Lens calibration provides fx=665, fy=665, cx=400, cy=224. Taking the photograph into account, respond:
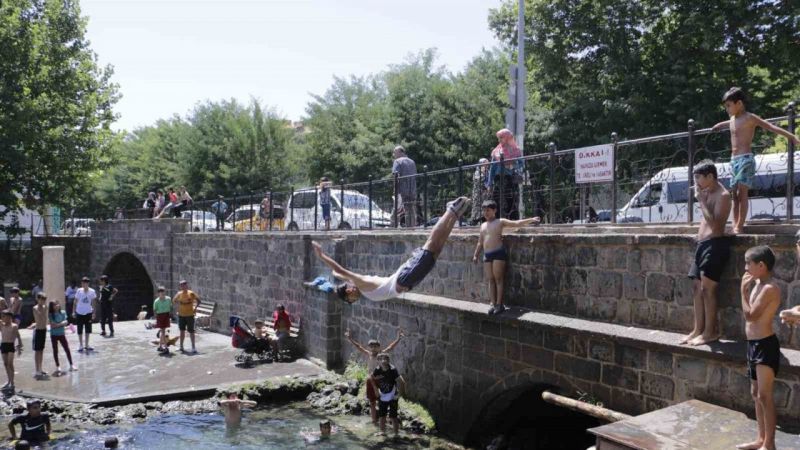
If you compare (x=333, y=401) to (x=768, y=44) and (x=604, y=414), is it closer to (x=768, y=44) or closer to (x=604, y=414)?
(x=604, y=414)

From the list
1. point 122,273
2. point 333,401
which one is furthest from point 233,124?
point 333,401

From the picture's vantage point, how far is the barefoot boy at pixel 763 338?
5.48 meters

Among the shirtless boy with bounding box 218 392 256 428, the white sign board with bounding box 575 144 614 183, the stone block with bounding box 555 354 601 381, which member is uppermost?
the white sign board with bounding box 575 144 614 183

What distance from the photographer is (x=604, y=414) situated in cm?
774

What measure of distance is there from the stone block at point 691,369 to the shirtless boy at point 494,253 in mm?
2913

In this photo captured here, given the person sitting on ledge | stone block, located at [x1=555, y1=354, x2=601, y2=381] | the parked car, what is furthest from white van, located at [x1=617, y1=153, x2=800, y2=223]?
A: the parked car

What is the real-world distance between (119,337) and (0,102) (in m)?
9.48

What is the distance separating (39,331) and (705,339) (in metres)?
13.1

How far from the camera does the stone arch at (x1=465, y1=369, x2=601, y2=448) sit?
982 cm

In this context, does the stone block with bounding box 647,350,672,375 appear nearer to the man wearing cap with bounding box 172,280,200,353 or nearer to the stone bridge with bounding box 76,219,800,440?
the stone bridge with bounding box 76,219,800,440

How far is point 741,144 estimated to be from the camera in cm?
654

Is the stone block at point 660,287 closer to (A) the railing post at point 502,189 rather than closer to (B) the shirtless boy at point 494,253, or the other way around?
(B) the shirtless boy at point 494,253

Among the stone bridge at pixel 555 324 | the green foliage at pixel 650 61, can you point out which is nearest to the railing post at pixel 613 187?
the stone bridge at pixel 555 324

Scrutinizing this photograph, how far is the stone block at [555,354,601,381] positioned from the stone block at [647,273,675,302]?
1.16 meters
